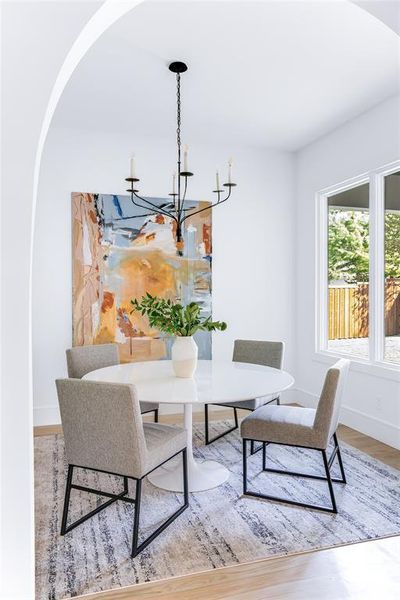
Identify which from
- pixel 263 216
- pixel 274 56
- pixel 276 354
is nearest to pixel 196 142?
pixel 263 216

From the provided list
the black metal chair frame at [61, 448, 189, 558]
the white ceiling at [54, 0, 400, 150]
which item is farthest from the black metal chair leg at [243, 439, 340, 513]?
the white ceiling at [54, 0, 400, 150]

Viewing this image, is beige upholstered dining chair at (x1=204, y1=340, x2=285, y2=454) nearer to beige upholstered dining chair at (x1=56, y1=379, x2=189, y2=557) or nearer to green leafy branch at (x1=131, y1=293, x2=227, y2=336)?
green leafy branch at (x1=131, y1=293, x2=227, y2=336)

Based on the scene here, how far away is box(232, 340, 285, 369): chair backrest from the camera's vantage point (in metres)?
3.61

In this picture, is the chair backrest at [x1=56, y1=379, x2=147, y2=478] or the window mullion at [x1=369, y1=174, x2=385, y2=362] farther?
the window mullion at [x1=369, y1=174, x2=385, y2=362]

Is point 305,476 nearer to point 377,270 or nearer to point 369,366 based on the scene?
point 369,366

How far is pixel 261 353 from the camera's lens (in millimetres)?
3676

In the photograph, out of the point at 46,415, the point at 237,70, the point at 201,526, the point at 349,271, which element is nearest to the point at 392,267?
the point at 349,271

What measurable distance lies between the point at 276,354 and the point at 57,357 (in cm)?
204

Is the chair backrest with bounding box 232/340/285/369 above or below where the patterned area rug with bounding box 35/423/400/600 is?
above

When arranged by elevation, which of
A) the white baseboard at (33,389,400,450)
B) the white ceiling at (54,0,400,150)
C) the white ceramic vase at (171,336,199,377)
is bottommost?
the white baseboard at (33,389,400,450)

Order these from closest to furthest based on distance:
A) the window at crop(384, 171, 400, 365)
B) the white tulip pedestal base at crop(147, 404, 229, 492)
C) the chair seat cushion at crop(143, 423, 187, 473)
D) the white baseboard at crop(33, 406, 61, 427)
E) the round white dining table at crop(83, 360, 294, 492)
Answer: the chair seat cushion at crop(143, 423, 187, 473), the round white dining table at crop(83, 360, 294, 492), the white tulip pedestal base at crop(147, 404, 229, 492), the window at crop(384, 171, 400, 365), the white baseboard at crop(33, 406, 61, 427)

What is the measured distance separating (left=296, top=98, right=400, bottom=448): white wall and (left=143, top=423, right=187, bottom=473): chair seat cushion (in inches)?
76.2

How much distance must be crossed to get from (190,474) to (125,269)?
6.95ft

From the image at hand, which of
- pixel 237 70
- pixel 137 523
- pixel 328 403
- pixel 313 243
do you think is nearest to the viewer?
pixel 137 523
